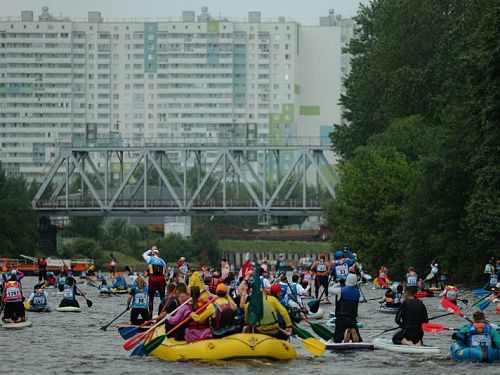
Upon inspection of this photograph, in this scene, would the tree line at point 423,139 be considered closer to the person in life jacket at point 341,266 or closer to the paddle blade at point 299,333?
the person in life jacket at point 341,266

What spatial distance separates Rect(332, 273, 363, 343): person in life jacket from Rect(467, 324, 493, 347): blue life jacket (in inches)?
→ 114

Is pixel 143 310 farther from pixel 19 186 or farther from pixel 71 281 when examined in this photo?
pixel 19 186

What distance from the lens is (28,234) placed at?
132 m

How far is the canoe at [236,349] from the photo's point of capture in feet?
108

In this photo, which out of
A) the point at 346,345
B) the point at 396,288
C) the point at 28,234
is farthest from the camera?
the point at 28,234

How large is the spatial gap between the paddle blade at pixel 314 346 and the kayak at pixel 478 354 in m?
3.07

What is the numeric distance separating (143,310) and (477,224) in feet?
98.1

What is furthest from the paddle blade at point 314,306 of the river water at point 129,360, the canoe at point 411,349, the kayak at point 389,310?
the canoe at point 411,349

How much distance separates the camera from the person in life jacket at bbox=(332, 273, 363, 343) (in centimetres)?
3534

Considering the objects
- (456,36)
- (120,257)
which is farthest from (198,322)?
(120,257)

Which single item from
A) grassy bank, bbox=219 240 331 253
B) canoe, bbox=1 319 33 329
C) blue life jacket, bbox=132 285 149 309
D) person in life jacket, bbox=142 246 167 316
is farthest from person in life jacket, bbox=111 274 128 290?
grassy bank, bbox=219 240 331 253

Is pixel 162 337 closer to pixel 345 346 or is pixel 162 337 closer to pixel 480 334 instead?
pixel 345 346

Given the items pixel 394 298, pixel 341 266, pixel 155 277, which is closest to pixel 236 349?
pixel 155 277

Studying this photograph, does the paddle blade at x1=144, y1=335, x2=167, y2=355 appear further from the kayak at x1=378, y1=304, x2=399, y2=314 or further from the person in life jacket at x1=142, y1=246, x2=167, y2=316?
the kayak at x1=378, y1=304, x2=399, y2=314
